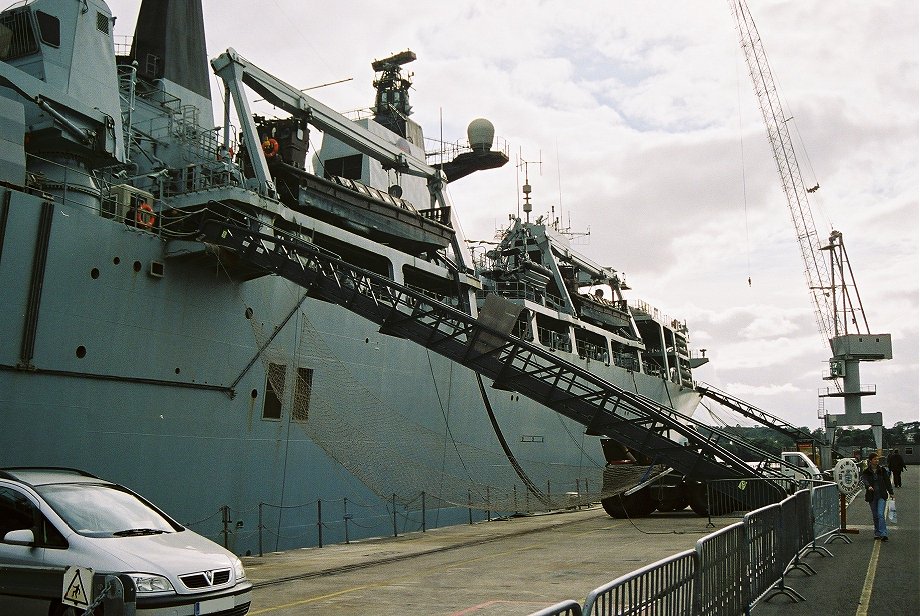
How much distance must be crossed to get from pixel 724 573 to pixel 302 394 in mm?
11732

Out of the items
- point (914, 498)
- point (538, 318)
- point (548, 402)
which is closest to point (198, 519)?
point (548, 402)

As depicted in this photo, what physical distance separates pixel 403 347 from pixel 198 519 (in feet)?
24.5

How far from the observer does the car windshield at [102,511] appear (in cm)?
696

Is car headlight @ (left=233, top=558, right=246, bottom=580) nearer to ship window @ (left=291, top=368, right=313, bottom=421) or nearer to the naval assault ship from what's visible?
the naval assault ship

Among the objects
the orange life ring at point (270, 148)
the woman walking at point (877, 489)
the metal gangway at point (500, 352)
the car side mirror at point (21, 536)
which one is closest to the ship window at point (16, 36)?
the metal gangway at point (500, 352)

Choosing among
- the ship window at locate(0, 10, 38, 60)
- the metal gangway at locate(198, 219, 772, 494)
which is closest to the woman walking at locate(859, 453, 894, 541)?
the metal gangway at locate(198, 219, 772, 494)

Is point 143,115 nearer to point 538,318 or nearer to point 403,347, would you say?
point 403,347

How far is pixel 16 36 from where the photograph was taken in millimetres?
14391

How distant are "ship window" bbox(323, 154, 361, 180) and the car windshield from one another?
59.7ft

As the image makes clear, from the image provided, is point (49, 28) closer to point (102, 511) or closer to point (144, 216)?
point (144, 216)

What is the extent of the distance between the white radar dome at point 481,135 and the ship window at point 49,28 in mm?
19360

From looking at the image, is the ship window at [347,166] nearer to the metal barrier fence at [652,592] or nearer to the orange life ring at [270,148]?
the orange life ring at [270,148]

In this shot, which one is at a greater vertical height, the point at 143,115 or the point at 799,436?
the point at 143,115

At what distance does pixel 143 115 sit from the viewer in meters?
18.5
